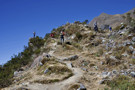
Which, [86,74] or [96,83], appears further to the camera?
[86,74]

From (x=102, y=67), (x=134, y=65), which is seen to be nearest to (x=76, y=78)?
(x=102, y=67)

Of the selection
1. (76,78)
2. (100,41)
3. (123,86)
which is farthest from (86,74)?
(100,41)

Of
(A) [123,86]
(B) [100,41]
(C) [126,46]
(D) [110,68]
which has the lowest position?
(A) [123,86]

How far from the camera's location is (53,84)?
28.5 ft

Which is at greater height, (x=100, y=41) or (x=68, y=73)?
(x=100, y=41)

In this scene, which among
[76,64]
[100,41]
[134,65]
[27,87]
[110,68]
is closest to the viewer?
[27,87]

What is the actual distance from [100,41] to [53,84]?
13570mm

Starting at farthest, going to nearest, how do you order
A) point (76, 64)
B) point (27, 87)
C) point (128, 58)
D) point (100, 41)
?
point (100, 41), point (76, 64), point (128, 58), point (27, 87)

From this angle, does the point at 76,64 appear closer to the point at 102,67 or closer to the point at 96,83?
the point at 102,67

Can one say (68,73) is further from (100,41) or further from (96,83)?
(100,41)

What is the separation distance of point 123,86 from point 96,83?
1.87 m

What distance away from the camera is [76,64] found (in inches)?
505

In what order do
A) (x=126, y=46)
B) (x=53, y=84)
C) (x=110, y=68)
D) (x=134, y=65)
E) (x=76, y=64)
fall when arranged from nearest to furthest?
1. (x=53, y=84)
2. (x=134, y=65)
3. (x=110, y=68)
4. (x=76, y=64)
5. (x=126, y=46)

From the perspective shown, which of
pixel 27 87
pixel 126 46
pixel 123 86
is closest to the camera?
pixel 123 86
